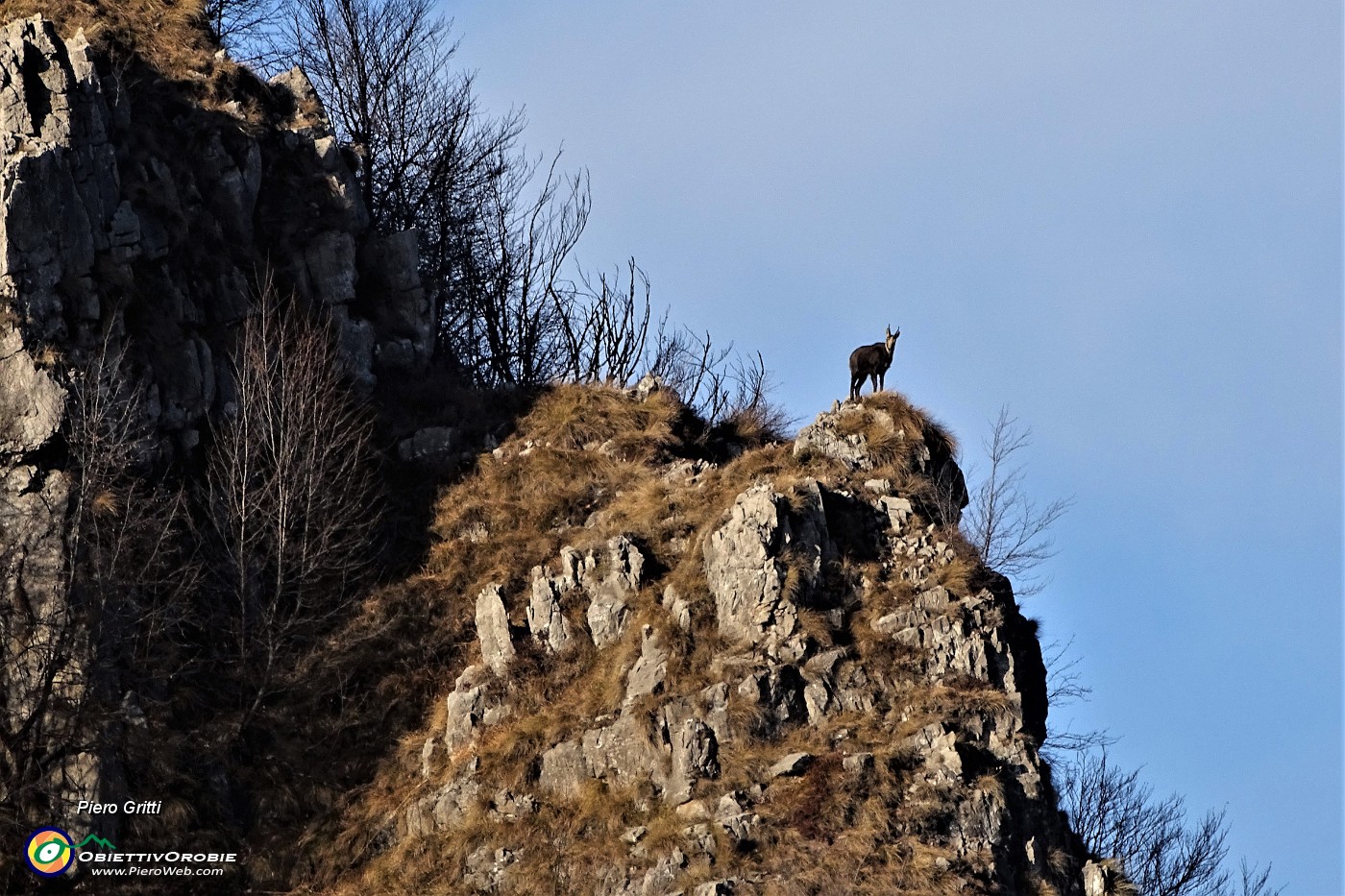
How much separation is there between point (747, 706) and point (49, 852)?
938 centimetres

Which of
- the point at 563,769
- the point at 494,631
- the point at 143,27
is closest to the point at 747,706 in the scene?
the point at 563,769

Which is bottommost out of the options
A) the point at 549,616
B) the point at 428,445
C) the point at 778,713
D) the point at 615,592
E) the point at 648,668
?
the point at 778,713

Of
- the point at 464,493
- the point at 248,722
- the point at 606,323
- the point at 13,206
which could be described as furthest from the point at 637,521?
the point at 606,323

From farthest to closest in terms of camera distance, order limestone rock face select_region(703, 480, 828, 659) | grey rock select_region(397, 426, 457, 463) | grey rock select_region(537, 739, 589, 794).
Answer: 1. grey rock select_region(397, 426, 457, 463)
2. limestone rock face select_region(703, 480, 828, 659)
3. grey rock select_region(537, 739, 589, 794)

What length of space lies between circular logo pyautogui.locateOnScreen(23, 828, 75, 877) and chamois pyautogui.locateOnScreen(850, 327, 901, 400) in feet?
44.7

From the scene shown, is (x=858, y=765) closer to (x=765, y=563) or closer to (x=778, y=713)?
(x=778, y=713)

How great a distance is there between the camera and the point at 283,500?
86.4 ft

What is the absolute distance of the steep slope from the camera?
21094 millimetres

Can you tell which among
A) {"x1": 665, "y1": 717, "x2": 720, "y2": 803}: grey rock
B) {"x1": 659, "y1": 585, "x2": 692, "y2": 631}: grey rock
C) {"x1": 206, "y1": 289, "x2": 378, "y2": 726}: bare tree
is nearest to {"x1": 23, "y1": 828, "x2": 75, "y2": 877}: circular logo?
{"x1": 206, "y1": 289, "x2": 378, "y2": 726}: bare tree

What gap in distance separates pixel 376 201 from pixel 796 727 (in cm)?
2121

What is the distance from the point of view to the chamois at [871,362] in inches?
1097

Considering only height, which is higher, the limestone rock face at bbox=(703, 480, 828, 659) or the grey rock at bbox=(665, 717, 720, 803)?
the limestone rock face at bbox=(703, 480, 828, 659)

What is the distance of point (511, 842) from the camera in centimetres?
2219

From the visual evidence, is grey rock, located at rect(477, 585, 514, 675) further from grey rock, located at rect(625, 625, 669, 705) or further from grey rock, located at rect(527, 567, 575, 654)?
grey rock, located at rect(625, 625, 669, 705)
